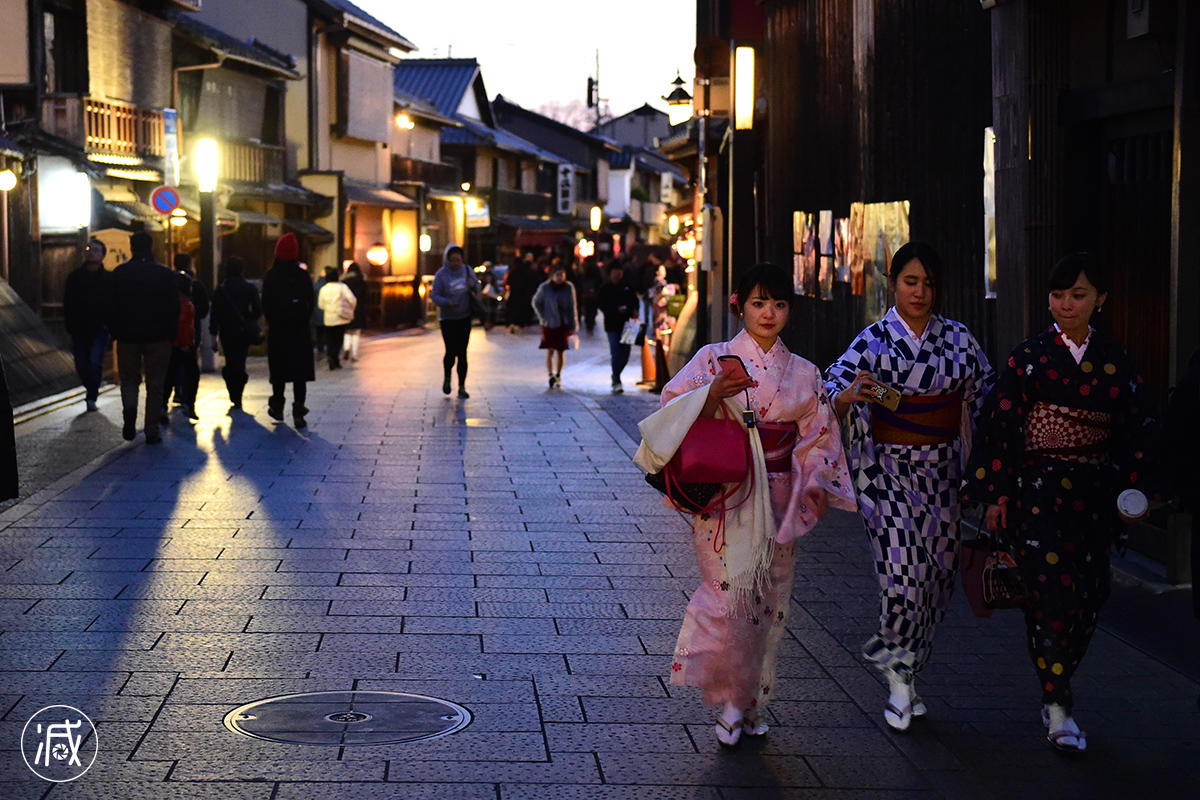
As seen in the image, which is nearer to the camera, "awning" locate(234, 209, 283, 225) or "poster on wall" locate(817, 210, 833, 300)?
"poster on wall" locate(817, 210, 833, 300)

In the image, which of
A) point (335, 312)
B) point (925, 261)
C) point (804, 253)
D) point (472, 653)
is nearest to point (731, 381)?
point (925, 261)

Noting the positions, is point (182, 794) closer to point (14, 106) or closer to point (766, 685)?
point (766, 685)

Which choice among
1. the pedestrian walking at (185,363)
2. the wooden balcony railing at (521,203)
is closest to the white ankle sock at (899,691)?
the pedestrian walking at (185,363)

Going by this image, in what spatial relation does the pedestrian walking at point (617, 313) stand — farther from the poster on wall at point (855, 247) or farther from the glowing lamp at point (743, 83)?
the poster on wall at point (855, 247)

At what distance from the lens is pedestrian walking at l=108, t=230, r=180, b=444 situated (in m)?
14.3

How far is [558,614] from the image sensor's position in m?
7.54

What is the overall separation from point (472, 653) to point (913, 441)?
7.26ft

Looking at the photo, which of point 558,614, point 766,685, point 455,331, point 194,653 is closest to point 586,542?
point 558,614

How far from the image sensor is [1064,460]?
5.51 metres

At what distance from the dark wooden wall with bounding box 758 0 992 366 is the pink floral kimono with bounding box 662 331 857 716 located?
13.6 feet

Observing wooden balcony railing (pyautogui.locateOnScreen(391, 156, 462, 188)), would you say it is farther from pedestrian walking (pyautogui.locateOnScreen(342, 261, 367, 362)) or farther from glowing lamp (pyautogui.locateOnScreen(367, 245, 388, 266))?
pedestrian walking (pyautogui.locateOnScreen(342, 261, 367, 362))

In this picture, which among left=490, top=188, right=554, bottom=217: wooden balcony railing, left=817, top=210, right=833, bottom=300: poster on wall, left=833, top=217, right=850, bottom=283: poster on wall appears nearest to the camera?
left=833, top=217, right=850, bottom=283: poster on wall

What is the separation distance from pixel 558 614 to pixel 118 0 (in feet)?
72.4

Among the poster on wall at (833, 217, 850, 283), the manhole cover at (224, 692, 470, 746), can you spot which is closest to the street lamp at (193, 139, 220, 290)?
the poster on wall at (833, 217, 850, 283)
